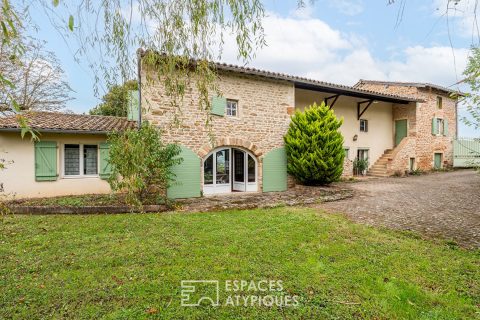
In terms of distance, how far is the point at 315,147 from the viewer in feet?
32.9

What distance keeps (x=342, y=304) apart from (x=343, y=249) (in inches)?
62.1

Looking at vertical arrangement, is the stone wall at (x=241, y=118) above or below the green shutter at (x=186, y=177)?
above

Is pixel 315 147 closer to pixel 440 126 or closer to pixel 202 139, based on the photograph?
pixel 202 139

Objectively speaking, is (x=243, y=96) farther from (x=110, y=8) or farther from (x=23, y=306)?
(x=23, y=306)

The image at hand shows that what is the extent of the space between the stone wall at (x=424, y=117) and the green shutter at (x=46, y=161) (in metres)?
18.4

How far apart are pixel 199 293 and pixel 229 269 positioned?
0.64m

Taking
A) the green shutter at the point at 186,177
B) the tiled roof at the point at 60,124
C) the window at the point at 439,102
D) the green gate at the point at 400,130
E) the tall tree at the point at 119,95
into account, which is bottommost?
the green shutter at the point at 186,177

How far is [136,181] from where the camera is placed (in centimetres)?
659

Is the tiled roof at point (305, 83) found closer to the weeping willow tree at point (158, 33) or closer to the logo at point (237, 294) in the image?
the weeping willow tree at point (158, 33)

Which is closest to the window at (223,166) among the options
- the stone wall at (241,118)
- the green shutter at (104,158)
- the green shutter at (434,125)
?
the stone wall at (241,118)

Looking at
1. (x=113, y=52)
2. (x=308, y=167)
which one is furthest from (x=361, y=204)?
(x=113, y=52)

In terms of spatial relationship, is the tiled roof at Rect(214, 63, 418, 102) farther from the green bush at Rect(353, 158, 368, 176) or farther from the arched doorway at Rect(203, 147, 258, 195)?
the green bush at Rect(353, 158, 368, 176)

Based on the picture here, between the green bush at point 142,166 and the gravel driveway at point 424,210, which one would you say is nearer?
the gravel driveway at point 424,210

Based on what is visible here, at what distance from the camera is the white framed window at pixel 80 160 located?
9.13m
